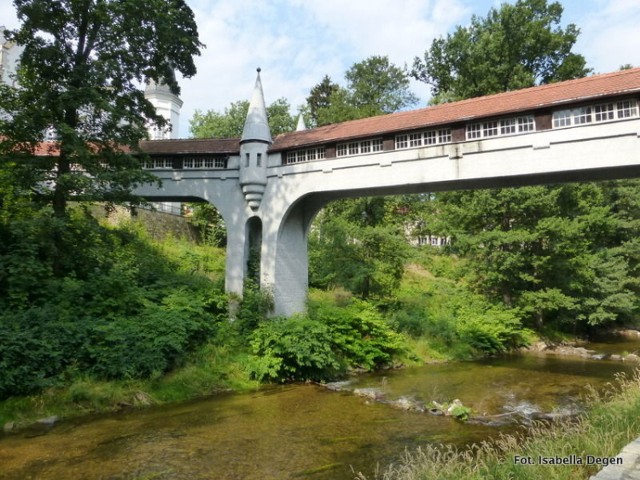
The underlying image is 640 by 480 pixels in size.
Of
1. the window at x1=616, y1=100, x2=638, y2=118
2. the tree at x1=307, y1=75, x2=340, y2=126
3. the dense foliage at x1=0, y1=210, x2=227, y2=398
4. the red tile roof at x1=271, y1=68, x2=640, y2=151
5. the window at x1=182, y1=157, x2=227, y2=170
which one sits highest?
the tree at x1=307, y1=75, x2=340, y2=126

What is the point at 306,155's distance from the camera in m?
15.5

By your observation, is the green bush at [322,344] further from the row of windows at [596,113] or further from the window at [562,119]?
the row of windows at [596,113]

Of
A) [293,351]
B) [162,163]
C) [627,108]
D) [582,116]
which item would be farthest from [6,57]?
[627,108]

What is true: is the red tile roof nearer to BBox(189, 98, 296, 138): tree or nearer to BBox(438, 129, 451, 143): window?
BBox(438, 129, 451, 143): window

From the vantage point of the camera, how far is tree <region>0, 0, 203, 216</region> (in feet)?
39.5

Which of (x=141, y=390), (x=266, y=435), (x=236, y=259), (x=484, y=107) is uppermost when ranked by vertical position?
(x=484, y=107)

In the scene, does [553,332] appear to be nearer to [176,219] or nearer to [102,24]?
[176,219]

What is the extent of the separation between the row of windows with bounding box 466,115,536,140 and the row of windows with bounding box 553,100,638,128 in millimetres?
621

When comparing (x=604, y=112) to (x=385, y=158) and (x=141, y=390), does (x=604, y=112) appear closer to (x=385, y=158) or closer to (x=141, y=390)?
(x=385, y=158)

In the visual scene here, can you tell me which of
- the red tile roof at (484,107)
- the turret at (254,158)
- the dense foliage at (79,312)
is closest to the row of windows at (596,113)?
the red tile roof at (484,107)

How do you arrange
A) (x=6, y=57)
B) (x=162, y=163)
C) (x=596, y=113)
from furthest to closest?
(x=6, y=57) → (x=162, y=163) → (x=596, y=113)

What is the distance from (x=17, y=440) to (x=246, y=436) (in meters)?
4.00

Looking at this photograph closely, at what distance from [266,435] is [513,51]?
24736 mm

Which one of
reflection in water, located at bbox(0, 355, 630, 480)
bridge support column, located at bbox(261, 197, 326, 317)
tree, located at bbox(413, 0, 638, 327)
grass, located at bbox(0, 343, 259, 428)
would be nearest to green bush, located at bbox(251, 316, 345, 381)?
grass, located at bbox(0, 343, 259, 428)
